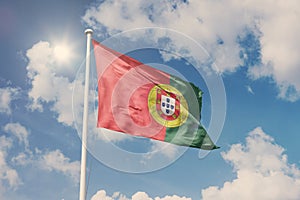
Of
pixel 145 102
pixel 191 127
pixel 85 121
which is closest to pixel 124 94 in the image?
pixel 145 102

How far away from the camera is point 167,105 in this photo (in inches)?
766

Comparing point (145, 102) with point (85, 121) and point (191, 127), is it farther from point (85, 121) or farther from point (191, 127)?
point (85, 121)

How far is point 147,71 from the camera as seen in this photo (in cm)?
1922

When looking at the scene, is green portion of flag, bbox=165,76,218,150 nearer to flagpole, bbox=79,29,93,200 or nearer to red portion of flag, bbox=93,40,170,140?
red portion of flag, bbox=93,40,170,140

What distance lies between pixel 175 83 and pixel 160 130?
315 centimetres

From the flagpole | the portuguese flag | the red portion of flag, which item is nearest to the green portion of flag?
the portuguese flag

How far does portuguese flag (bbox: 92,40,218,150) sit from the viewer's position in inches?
658

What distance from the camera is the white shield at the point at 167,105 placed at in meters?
19.1

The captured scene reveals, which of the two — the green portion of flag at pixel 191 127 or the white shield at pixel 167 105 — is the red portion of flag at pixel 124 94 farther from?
the white shield at pixel 167 105

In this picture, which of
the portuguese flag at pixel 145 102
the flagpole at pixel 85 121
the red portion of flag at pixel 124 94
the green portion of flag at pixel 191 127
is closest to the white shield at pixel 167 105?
the portuguese flag at pixel 145 102

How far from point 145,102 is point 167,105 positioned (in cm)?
149

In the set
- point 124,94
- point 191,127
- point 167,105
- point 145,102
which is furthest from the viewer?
point 191,127

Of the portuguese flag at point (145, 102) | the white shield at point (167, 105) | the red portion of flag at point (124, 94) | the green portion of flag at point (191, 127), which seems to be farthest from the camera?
the white shield at point (167, 105)

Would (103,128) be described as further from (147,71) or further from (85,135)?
(147,71)
